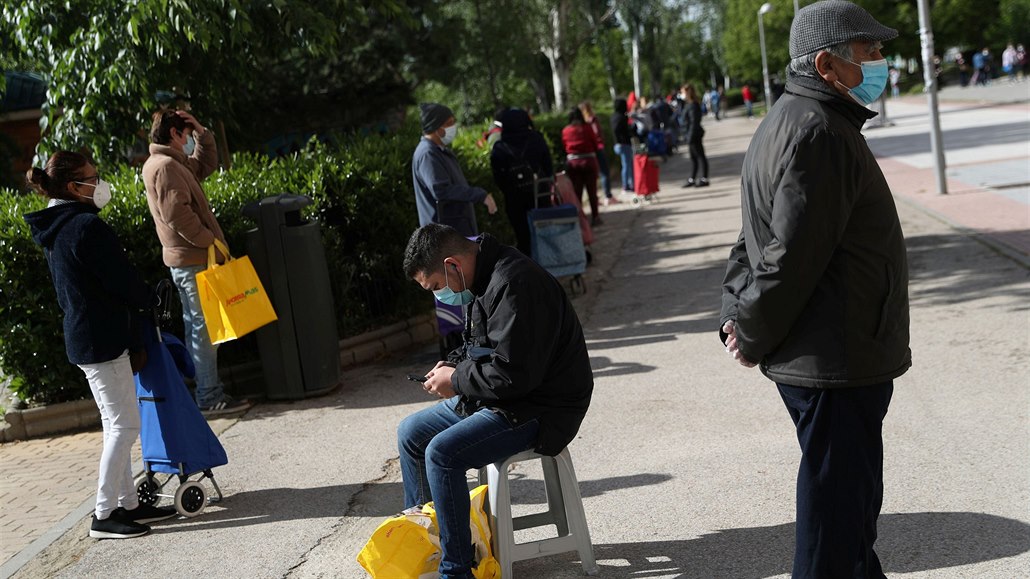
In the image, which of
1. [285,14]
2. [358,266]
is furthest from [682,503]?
[285,14]

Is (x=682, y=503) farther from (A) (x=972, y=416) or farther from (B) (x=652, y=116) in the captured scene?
(B) (x=652, y=116)

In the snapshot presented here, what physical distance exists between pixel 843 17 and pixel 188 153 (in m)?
5.59

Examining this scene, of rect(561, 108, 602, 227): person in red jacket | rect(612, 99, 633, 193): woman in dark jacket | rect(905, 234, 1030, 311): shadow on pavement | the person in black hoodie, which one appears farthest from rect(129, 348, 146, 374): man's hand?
rect(612, 99, 633, 193): woman in dark jacket

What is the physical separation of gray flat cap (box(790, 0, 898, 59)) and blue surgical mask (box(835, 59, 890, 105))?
0.08m

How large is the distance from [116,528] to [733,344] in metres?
3.47

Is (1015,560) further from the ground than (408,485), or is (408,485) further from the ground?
(408,485)

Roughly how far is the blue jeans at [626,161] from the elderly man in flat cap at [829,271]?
16330 millimetres

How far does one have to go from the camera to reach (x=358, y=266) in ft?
31.5

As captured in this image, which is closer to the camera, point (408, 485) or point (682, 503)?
point (408, 485)

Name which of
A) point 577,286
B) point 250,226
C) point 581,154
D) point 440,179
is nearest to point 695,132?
point 581,154

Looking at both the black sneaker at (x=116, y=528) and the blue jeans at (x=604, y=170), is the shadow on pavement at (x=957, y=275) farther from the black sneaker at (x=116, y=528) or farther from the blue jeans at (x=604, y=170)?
the blue jeans at (x=604, y=170)

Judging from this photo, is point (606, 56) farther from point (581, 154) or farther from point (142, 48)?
point (142, 48)

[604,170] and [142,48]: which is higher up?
[142,48]

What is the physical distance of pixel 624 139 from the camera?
1948cm
